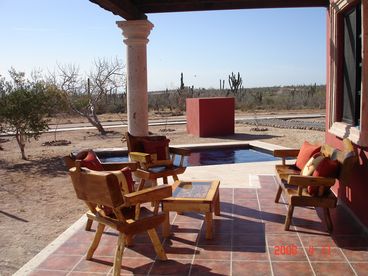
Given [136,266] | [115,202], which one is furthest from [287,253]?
[115,202]

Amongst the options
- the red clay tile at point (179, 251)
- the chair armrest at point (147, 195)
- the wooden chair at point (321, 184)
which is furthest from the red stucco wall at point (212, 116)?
the chair armrest at point (147, 195)

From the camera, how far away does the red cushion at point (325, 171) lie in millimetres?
3668

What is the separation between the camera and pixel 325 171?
144 inches

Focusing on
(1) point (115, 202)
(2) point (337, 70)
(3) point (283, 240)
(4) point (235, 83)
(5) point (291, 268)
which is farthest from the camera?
(4) point (235, 83)

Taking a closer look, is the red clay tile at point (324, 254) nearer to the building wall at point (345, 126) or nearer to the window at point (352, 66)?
the building wall at point (345, 126)

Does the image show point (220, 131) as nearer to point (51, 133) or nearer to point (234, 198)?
point (51, 133)

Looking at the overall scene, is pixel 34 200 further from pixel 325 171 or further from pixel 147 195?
pixel 325 171

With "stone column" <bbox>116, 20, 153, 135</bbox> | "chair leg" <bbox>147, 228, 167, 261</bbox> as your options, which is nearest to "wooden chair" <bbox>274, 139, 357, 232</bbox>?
"chair leg" <bbox>147, 228, 167, 261</bbox>

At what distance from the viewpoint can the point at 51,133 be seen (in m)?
15.8

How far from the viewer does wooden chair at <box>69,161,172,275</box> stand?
9.31ft

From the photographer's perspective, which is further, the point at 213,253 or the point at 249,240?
the point at 249,240

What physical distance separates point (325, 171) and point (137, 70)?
2998 millimetres

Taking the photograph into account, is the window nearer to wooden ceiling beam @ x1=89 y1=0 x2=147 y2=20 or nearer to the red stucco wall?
wooden ceiling beam @ x1=89 y1=0 x2=147 y2=20

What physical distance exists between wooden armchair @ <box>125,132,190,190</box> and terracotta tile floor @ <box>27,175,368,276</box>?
2.23ft
